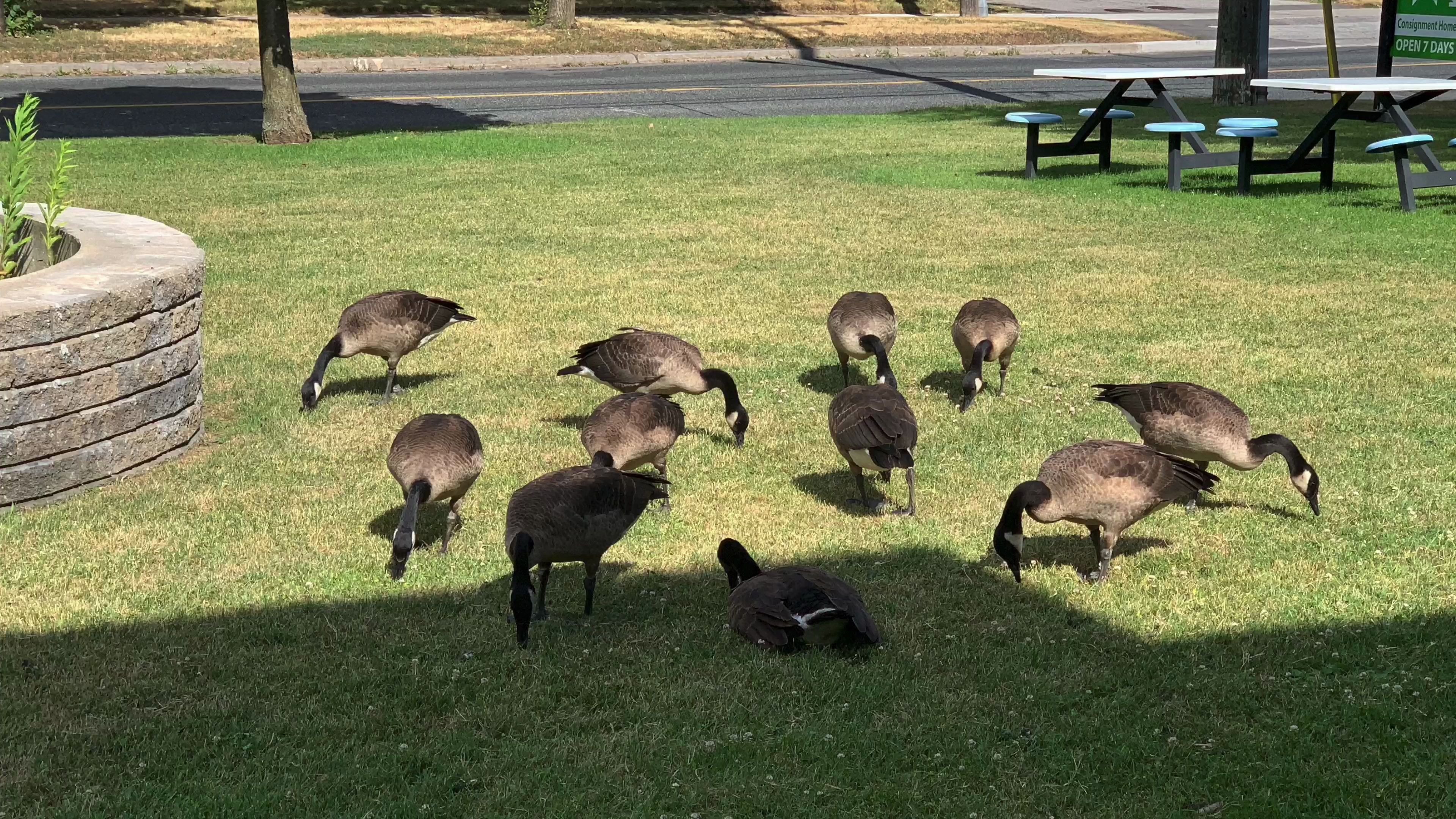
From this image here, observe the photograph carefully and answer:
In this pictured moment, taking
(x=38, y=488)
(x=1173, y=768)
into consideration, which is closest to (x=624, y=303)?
(x=38, y=488)

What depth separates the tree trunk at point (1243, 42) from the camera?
73.7ft

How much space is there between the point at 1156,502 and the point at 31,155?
7.06 meters

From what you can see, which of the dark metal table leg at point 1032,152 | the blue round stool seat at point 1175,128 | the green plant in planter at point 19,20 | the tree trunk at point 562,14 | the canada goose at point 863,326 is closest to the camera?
the canada goose at point 863,326

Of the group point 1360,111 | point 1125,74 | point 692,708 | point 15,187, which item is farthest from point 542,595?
point 1125,74

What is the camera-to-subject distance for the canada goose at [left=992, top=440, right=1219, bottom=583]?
6234 millimetres

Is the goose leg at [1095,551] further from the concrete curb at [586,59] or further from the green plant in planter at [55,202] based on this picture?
the concrete curb at [586,59]

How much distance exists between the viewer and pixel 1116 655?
5750 mm

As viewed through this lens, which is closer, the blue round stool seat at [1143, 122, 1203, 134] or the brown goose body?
the brown goose body

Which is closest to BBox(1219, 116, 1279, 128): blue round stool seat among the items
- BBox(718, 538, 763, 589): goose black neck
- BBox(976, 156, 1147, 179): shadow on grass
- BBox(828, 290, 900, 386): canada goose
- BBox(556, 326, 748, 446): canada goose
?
BBox(976, 156, 1147, 179): shadow on grass

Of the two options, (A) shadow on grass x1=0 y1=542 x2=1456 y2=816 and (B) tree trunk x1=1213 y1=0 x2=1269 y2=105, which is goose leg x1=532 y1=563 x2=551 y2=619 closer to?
(A) shadow on grass x1=0 y1=542 x2=1456 y2=816

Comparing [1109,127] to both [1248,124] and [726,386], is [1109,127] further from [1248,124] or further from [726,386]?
[726,386]

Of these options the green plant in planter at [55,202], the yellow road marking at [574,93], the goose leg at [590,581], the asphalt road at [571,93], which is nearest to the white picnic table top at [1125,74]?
the asphalt road at [571,93]

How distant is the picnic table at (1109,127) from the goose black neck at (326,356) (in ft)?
36.0

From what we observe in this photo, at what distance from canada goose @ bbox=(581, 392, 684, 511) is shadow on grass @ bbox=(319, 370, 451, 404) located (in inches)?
106
